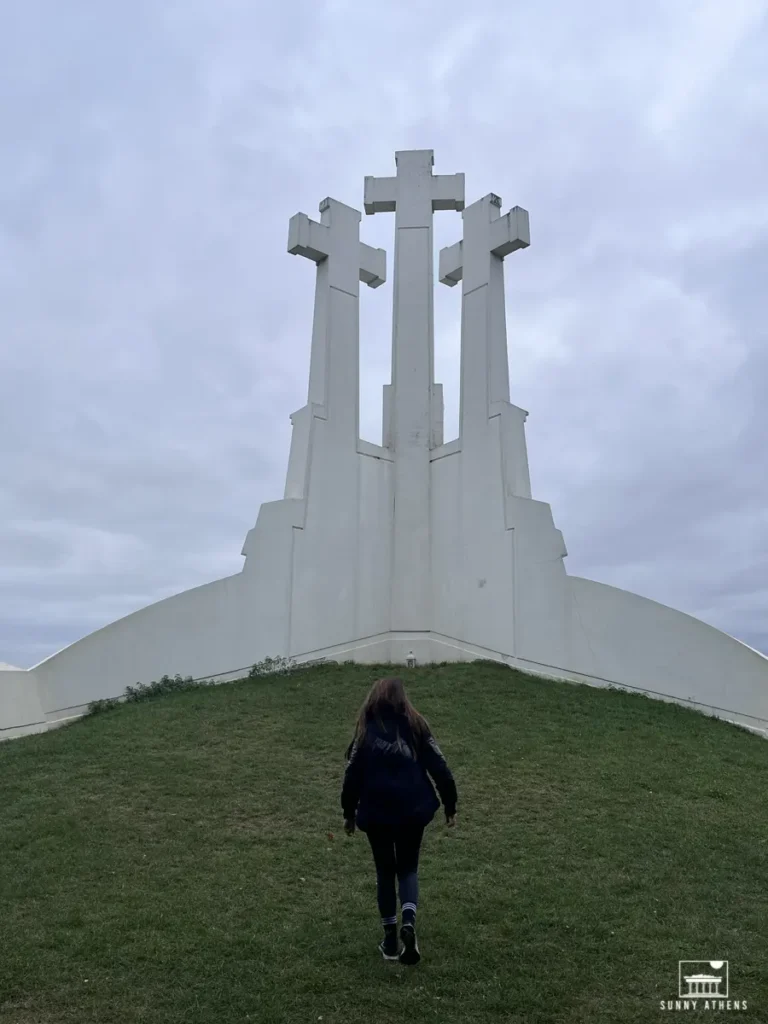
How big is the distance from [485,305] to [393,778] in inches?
530

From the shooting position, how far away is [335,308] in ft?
57.4

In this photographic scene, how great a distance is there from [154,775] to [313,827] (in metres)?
2.41

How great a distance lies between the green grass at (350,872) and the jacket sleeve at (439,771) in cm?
101

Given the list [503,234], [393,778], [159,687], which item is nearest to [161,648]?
[159,687]

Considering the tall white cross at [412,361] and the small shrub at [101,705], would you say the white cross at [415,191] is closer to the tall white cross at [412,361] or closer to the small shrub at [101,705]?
the tall white cross at [412,361]

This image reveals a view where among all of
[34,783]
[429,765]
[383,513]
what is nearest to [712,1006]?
[429,765]

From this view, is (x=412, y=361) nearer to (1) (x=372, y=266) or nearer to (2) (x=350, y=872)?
(1) (x=372, y=266)

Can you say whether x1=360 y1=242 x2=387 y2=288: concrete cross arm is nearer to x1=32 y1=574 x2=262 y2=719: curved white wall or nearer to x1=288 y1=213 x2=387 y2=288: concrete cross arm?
x1=288 y1=213 x2=387 y2=288: concrete cross arm

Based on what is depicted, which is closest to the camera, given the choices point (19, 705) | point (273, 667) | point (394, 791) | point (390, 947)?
point (394, 791)

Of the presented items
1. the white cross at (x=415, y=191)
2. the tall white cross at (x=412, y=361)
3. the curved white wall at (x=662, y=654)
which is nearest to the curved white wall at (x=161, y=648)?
the tall white cross at (x=412, y=361)

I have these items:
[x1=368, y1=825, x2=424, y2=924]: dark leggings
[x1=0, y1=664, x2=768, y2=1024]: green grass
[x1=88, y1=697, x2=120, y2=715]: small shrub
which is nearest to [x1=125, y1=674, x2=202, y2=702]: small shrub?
[x1=88, y1=697, x2=120, y2=715]: small shrub

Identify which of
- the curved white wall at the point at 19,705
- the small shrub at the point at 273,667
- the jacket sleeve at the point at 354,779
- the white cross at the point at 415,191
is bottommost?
the jacket sleeve at the point at 354,779

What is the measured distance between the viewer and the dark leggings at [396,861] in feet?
16.0

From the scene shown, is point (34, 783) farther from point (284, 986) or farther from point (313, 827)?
point (284, 986)
